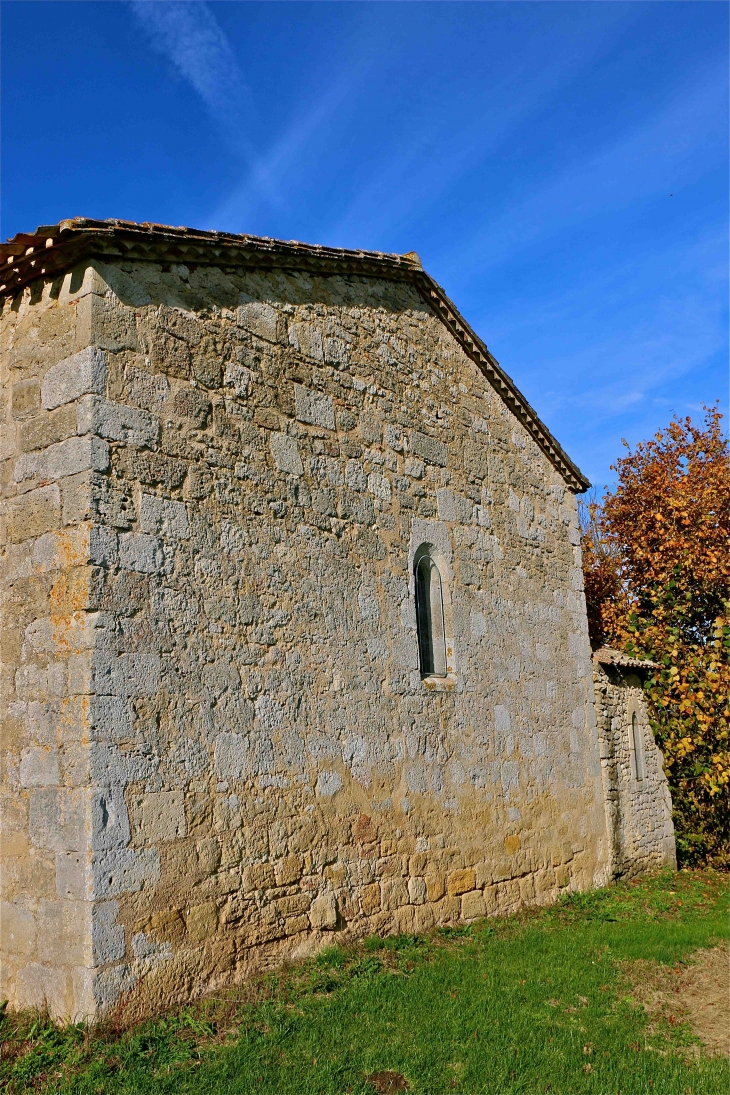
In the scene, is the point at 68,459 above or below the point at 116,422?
below

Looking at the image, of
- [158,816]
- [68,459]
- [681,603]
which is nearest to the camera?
[158,816]

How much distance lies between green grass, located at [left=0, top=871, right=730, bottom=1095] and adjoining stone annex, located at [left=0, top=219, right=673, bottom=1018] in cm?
24

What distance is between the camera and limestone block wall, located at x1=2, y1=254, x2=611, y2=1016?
486 cm

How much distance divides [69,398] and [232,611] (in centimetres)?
171

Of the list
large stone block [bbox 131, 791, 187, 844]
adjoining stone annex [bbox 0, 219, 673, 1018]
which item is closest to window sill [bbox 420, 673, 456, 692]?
adjoining stone annex [bbox 0, 219, 673, 1018]

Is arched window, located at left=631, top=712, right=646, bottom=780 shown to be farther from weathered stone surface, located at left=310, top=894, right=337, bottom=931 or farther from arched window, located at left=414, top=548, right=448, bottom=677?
weathered stone surface, located at left=310, top=894, right=337, bottom=931

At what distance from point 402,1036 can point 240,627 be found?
2.64 metres

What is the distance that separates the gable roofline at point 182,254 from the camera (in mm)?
5324

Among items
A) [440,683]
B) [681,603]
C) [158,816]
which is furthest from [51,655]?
[681,603]

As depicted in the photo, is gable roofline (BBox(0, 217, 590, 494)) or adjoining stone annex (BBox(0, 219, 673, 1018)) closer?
A: adjoining stone annex (BBox(0, 219, 673, 1018))

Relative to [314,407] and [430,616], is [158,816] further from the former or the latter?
[430,616]

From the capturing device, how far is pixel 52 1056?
4.27 metres

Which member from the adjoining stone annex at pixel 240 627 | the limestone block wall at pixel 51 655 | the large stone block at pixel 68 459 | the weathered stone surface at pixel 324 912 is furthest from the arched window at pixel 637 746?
the large stone block at pixel 68 459

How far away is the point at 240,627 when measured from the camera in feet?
19.0
